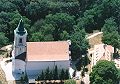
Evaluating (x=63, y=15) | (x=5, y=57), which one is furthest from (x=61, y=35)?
(x=5, y=57)

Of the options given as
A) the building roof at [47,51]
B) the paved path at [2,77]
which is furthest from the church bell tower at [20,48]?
the paved path at [2,77]

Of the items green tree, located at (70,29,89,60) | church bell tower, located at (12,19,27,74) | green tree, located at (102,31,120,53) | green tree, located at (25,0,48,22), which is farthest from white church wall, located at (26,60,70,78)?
green tree, located at (25,0,48,22)

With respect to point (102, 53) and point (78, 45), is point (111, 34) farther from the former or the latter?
point (78, 45)

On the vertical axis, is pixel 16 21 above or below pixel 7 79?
above

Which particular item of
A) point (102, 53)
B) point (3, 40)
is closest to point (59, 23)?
point (3, 40)

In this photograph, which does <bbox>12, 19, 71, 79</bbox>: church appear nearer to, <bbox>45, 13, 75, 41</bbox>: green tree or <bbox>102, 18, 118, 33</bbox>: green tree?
<bbox>45, 13, 75, 41</bbox>: green tree

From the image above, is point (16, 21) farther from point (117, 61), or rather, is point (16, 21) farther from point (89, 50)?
point (117, 61)

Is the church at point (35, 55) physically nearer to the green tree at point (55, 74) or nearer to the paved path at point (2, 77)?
the green tree at point (55, 74)

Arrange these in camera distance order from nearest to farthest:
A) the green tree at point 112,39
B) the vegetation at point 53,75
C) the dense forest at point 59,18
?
the vegetation at point 53,75
the green tree at point 112,39
the dense forest at point 59,18
